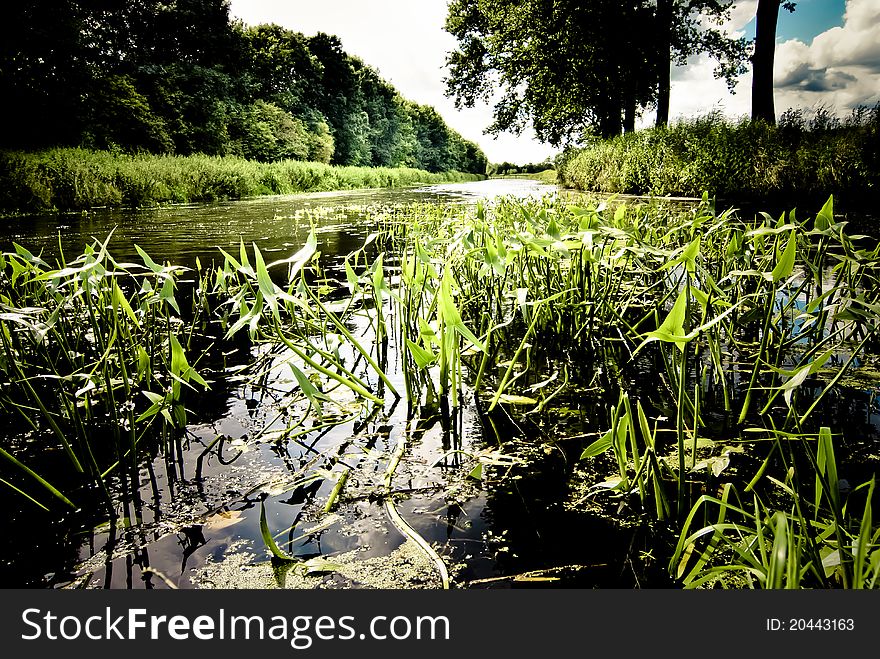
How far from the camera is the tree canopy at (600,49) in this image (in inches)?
510

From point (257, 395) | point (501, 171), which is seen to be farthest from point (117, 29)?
point (501, 171)

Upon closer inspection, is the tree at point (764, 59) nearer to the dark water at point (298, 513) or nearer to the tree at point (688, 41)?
the tree at point (688, 41)

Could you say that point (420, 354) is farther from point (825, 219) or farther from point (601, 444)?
point (825, 219)

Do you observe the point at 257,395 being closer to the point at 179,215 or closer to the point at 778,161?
the point at 778,161

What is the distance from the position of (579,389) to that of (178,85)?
85.2 ft

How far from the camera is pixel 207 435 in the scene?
142 centimetres

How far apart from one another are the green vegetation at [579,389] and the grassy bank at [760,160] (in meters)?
4.68

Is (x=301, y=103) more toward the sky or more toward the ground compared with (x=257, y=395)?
more toward the sky

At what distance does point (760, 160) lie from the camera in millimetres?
6531

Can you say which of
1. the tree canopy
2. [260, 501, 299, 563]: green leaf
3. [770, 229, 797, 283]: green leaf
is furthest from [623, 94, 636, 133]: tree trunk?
[260, 501, 299, 563]: green leaf

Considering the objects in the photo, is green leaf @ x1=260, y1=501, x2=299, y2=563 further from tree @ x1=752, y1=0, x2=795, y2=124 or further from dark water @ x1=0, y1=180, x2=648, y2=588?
tree @ x1=752, y1=0, x2=795, y2=124

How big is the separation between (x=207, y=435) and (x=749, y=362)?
1792 millimetres

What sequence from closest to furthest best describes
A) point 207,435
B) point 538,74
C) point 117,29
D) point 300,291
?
point 207,435
point 300,291
point 538,74
point 117,29

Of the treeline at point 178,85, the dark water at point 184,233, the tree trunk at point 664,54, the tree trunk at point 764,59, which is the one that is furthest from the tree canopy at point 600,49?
the treeline at point 178,85
